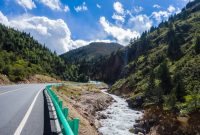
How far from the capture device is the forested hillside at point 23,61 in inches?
3485

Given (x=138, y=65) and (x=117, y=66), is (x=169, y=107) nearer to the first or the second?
(x=138, y=65)

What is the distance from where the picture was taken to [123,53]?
615 ft

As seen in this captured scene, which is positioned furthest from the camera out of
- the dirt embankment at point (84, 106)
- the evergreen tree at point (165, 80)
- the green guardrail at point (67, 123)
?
the evergreen tree at point (165, 80)

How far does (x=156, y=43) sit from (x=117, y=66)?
39.3 metres

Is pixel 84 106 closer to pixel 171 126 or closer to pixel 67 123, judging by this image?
pixel 171 126

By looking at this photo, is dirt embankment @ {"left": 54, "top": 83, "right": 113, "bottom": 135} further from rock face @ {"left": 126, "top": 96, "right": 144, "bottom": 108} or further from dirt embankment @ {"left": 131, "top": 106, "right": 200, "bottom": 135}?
dirt embankment @ {"left": 131, "top": 106, "right": 200, "bottom": 135}

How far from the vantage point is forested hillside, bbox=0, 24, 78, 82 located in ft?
290

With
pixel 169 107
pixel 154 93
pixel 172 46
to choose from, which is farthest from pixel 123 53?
pixel 169 107

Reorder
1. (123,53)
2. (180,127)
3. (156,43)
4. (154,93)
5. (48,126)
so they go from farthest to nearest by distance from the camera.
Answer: (123,53), (156,43), (154,93), (180,127), (48,126)

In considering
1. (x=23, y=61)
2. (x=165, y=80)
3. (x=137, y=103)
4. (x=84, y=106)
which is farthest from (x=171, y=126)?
(x=23, y=61)

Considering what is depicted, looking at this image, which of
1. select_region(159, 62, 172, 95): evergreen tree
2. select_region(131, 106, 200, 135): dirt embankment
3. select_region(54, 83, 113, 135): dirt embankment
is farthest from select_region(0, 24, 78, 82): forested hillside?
select_region(131, 106, 200, 135): dirt embankment

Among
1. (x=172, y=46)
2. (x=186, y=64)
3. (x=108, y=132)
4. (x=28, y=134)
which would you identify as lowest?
(x=108, y=132)

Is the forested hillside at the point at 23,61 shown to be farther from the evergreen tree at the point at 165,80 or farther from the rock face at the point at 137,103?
the evergreen tree at the point at 165,80

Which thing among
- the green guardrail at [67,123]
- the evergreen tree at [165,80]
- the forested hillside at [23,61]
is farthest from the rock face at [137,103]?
the green guardrail at [67,123]
